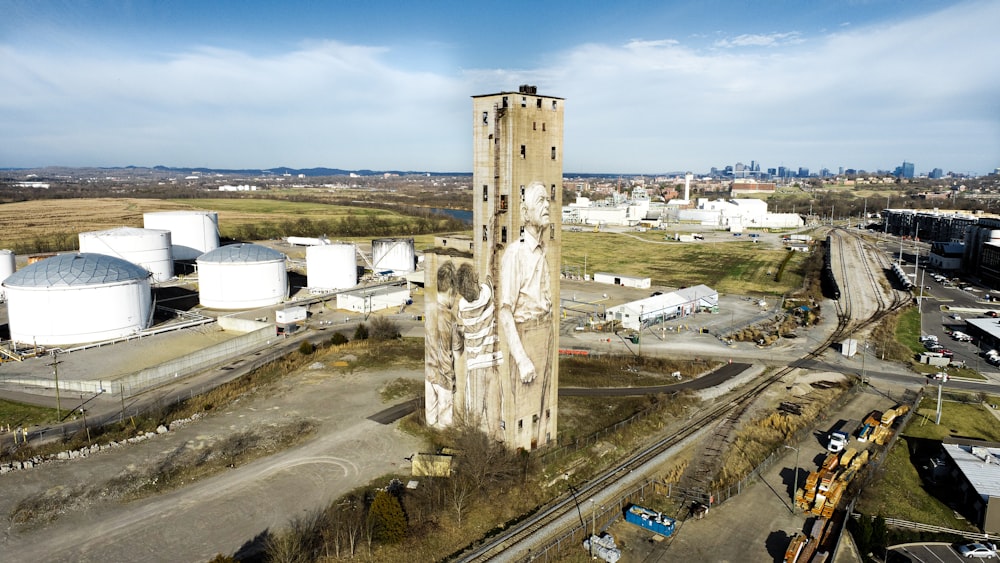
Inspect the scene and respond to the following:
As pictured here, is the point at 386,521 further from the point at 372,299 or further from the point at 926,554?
the point at 372,299

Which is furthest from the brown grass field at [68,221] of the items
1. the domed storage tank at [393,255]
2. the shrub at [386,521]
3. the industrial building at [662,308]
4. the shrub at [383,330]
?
the shrub at [386,521]

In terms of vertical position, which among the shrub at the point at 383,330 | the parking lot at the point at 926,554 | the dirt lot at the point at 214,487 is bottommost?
the parking lot at the point at 926,554

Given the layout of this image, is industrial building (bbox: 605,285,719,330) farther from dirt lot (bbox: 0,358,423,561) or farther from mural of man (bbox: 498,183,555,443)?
mural of man (bbox: 498,183,555,443)

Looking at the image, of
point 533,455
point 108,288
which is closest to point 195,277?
point 108,288

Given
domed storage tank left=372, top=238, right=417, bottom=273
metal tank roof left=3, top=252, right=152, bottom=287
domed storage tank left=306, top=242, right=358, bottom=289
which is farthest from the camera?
domed storage tank left=372, top=238, right=417, bottom=273

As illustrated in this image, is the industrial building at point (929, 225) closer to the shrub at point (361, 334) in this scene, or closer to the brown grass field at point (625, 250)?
the brown grass field at point (625, 250)

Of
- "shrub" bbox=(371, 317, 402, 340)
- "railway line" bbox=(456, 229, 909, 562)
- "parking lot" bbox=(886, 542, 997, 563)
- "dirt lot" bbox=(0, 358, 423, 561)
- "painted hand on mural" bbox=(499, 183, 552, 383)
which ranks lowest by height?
"parking lot" bbox=(886, 542, 997, 563)

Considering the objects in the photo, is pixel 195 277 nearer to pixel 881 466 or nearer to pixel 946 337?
pixel 881 466

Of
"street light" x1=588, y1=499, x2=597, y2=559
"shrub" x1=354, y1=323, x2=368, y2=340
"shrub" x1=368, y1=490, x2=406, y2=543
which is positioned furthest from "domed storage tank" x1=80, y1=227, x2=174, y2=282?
"street light" x1=588, y1=499, x2=597, y2=559
